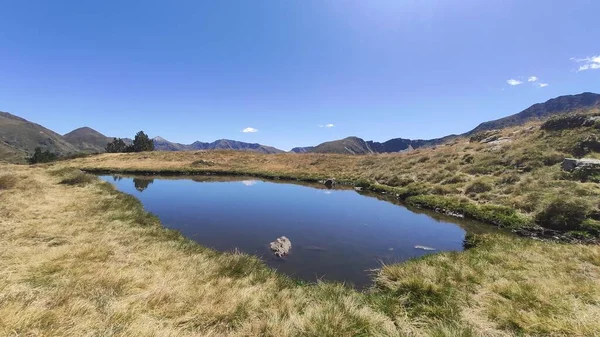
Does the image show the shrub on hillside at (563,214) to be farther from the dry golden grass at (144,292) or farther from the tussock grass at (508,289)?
the dry golden grass at (144,292)

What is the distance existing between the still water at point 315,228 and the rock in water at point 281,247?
30 centimetres

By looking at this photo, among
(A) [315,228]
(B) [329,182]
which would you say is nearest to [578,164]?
(A) [315,228]

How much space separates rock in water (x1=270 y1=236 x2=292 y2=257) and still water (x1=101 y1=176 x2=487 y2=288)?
0.30 metres

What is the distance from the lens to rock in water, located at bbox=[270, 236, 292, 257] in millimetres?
13755

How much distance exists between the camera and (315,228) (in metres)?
18.8

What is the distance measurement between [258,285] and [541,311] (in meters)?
7.39

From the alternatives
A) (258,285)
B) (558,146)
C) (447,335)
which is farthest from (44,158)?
(558,146)

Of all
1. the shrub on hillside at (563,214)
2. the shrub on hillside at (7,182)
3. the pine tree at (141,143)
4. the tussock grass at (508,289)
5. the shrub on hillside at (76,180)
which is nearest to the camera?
the tussock grass at (508,289)

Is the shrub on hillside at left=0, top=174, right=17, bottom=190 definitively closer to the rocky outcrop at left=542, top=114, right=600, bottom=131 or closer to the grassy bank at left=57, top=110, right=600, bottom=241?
the grassy bank at left=57, top=110, right=600, bottom=241

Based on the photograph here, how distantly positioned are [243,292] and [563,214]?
2085 cm

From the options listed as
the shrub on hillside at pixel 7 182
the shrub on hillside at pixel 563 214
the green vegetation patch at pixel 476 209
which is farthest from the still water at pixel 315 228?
the shrub on hillside at pixel 7 182

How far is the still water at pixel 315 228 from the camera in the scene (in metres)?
13.2

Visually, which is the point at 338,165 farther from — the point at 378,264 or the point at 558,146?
the point at 378,264

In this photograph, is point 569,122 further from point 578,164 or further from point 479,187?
point 479,187
